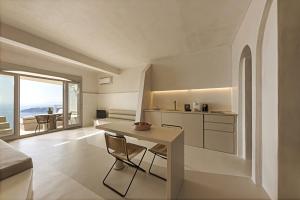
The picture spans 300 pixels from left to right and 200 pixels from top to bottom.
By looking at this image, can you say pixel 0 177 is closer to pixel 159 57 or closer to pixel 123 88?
pixel 159 57

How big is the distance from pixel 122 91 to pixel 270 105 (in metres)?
5.28

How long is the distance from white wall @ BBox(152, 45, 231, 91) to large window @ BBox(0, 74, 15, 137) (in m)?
4.55

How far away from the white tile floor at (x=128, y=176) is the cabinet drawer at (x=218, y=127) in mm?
577

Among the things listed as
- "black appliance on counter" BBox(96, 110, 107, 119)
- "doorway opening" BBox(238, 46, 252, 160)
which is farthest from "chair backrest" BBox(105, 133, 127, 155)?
"black appliance on counter" BBox(96, 110, 107, 119)

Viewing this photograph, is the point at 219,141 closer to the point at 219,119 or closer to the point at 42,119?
the point at 219,119

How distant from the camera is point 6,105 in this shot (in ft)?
13.4

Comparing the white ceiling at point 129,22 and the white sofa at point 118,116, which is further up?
the white ceiling at point 129,22

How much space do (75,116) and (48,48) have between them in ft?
11.8

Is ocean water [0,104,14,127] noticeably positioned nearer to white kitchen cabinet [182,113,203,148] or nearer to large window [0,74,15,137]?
large window [0,74,15,137]

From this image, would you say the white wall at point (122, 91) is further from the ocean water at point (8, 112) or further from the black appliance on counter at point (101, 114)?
the ocean water at point (8, 112)

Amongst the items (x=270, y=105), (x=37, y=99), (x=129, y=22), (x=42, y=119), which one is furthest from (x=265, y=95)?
(x=37, y=99)

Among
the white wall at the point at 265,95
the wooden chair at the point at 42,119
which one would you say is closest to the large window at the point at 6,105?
the wooden chair at the point at 42,119

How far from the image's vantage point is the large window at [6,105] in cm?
402

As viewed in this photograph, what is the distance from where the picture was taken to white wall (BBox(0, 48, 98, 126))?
405 cm
